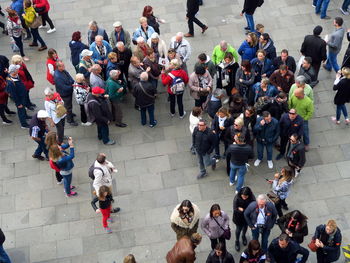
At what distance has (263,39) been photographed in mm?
12422

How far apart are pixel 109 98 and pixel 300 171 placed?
4.47 metres

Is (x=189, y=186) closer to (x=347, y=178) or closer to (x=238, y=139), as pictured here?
(x=238, y=139)

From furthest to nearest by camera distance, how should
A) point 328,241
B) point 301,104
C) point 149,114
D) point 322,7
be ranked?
point 322,7, point 149,114, point 301,104, point 328,241

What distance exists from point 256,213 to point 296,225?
2.28 feet

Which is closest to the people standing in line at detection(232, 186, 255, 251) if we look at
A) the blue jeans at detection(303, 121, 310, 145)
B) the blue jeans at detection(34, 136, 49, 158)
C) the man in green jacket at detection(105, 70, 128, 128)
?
the blue jeans at detection(303, 121, 310, 145)

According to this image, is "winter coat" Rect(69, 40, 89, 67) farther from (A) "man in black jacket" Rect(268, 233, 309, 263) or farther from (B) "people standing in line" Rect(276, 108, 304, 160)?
(A) "man in black jacket" Rect(268, 233, 309, 263)

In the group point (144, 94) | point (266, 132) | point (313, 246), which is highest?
point (144, 94)

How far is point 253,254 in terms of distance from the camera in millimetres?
8641

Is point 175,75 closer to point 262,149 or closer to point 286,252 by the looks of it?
point 262,149

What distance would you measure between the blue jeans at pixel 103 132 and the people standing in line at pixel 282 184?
4.01 m

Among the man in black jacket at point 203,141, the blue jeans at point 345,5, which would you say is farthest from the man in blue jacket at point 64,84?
the blue jeans at point 345,5

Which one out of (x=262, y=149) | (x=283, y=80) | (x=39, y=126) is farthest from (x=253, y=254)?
(x=39, y=126)

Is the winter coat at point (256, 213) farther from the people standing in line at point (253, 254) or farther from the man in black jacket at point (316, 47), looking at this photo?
the man in black jacket at point (316, 47)

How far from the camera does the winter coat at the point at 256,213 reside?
923 cm
